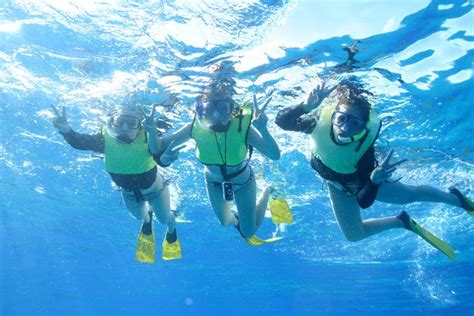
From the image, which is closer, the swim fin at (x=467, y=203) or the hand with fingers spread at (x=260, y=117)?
the hand with fingers spread at (x=260, y=117)

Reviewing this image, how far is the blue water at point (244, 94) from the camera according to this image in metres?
9.42

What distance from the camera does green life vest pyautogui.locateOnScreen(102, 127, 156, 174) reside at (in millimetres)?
9719

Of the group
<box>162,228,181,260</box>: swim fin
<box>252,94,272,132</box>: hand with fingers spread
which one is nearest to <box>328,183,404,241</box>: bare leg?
<box>252,94,272,132</box>: hand with fingers spread

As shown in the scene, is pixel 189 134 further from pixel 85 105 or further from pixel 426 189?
pixel 85 105

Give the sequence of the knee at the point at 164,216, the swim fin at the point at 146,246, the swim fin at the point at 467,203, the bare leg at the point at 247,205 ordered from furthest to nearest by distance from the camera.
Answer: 1. the swim fin at the point at 146,246
2. the knee at the point at 164,216
3. the bare leg at the point at 247,205
4. the swim fin at the point at 467,203

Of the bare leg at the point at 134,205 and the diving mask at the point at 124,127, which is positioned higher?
the diving mask at the point at 124,127

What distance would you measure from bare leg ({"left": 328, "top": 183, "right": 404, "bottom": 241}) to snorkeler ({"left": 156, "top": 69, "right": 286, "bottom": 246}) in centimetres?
197

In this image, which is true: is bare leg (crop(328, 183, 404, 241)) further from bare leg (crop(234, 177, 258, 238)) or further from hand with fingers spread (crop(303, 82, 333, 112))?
hand with fingers spread (crop(303, 82, 333, 112))

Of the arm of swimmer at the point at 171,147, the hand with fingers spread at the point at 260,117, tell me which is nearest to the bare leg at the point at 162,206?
the arm of swimmer at the point at 171,147

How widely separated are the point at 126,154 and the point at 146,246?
3664 mm

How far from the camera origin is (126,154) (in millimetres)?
9719

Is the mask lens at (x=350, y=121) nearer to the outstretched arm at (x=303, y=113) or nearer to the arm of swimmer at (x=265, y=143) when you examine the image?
the outstretched arm at (x=303, y=113)

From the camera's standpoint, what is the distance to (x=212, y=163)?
9.27 m

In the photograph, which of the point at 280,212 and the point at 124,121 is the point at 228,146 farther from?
the point at 280,212
